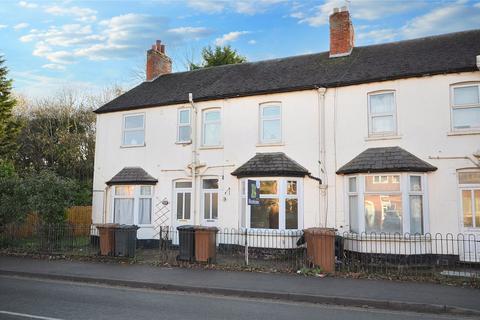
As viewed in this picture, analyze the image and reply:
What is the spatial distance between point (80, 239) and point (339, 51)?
528 inches

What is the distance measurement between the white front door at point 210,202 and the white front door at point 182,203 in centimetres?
63

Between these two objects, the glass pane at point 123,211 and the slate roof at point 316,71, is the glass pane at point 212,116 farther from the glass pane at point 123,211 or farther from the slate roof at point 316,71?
the glass pane at point 123,211

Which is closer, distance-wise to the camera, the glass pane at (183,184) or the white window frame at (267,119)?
the white window frame at (267,119)

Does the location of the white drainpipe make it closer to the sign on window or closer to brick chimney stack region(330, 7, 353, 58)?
the sign on window

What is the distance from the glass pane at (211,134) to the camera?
1739cm

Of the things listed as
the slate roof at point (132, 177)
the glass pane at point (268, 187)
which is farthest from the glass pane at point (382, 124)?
the slate roof at point (132, 177)

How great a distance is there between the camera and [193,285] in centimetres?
1002

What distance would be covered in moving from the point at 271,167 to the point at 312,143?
177 cm

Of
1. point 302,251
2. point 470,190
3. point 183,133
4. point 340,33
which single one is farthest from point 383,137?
point 183,133

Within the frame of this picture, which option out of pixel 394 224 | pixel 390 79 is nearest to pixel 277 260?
pixel 394 224

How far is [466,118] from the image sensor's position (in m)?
13.5

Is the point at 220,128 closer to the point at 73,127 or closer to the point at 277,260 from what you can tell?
the point at 277,260

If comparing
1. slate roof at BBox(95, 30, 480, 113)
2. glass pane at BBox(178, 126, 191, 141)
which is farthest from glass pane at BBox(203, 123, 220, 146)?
slate roof at BBox(95, 30, 480, 113)

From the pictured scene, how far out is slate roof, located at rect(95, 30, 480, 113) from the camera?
14510 millimetres
